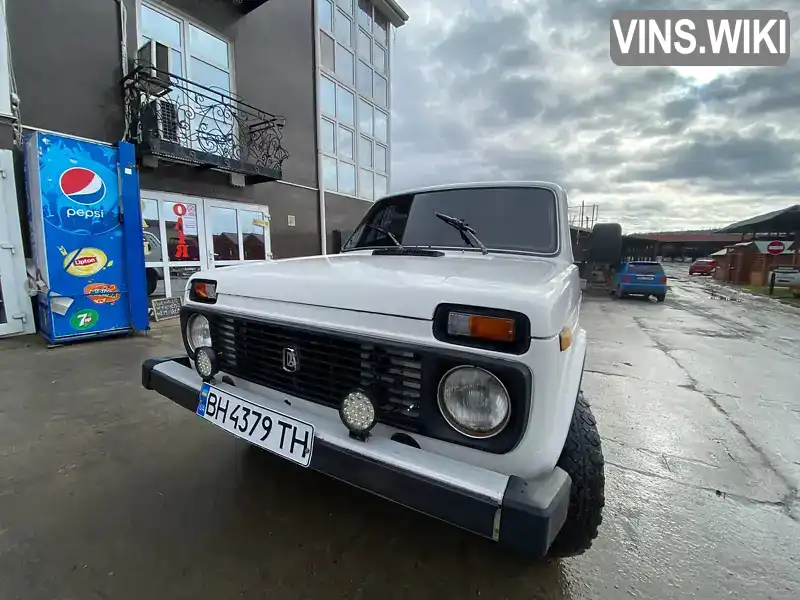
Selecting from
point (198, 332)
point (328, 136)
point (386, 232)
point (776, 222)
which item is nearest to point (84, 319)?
point (198, 332)

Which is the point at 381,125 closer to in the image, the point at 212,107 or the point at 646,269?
the point at 212,107

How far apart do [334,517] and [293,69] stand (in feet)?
33.5

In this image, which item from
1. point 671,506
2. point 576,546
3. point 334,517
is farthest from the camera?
point 671,506

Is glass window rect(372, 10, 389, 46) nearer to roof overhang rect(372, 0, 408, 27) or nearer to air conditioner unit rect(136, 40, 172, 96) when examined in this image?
roof overhang rect(372, 0, 408, 27)

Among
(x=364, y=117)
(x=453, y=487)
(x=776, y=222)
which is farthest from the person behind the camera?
(x=776, y=222)

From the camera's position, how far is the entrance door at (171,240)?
668cm

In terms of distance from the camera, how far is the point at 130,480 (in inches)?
86.7

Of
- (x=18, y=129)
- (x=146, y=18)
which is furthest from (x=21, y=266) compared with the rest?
(x=146, y=18)

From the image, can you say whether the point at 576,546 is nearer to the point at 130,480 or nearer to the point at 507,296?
the point at 507,296

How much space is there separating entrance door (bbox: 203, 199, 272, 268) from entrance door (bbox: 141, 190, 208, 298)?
0.19 metres

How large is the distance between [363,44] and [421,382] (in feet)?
45.4

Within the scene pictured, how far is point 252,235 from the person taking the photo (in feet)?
28.2

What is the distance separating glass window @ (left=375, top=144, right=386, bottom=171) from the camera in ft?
42.9

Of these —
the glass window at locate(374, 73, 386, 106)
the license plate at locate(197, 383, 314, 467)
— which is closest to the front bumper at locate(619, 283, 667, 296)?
the glass window at locate(374, 73, 386, 106)
